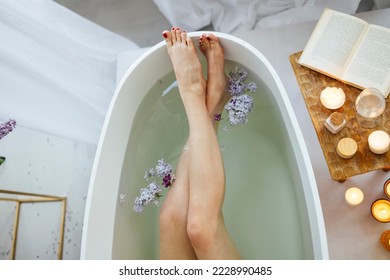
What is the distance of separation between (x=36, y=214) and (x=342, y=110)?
3.59 ft

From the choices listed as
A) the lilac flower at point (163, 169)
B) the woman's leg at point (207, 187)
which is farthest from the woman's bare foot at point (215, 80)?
the lilac flower at point (163, 169)

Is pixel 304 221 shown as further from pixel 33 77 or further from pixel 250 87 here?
pixel 33 77

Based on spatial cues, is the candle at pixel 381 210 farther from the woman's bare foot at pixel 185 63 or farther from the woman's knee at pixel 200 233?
the woman's bare foot at pixel 185 63

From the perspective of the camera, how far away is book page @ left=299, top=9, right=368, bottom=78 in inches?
49.8

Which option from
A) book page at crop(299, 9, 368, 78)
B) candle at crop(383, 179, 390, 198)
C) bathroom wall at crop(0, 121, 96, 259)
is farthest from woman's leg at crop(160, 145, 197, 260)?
candle at crop(383, 179, 390, 198)

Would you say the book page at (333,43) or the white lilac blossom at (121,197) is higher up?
the book page at (333,43)

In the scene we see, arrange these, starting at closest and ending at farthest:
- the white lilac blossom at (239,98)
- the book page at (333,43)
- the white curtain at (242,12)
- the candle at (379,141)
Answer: the candle at (379,141) → the book page at (333,43) → the white lilac blossom at (239,98) → the white curtain at (242,12)

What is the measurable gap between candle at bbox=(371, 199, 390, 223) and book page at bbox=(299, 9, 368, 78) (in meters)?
0.47

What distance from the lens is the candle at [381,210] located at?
4.41ft

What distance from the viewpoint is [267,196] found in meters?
1.47

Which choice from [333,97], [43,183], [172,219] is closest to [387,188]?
[333,97]

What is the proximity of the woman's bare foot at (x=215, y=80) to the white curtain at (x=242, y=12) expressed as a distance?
405 millimetres

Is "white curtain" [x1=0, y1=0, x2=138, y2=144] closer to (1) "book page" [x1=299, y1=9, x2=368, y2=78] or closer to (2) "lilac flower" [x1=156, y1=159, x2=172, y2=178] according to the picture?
(2) "lilac flower" [x1=156, y1=159, x2=172, y2=178]
